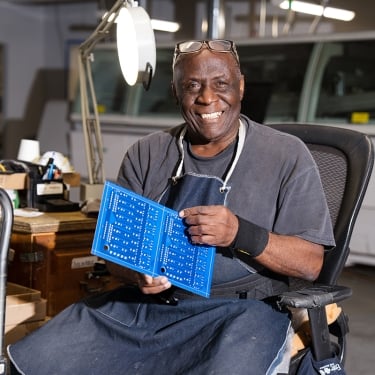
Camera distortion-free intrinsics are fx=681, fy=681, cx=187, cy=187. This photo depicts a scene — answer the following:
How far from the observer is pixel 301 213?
162 cm

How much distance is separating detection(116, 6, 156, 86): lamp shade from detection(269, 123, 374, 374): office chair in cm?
51

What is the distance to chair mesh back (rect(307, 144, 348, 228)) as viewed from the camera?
5.96ft

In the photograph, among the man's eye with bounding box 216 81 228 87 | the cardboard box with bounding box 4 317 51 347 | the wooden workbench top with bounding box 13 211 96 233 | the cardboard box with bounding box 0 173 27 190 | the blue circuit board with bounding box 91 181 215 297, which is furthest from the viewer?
the cardboard box with bounding box 0 173 27 190

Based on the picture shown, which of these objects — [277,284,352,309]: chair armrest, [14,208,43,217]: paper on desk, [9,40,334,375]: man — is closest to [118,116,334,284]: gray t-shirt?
[9,40,334,375]: man

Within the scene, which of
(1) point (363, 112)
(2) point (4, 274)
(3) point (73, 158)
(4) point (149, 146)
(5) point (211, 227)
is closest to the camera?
(2) point (4, 274)

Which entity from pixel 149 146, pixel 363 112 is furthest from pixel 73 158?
pixel 149 146

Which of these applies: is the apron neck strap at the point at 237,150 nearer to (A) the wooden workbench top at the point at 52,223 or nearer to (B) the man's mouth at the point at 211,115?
(B) the man's mouth at the point at 211,115

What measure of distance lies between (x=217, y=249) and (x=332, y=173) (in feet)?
1.37

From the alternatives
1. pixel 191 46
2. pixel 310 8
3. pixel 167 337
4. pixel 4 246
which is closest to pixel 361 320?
pixel 167 337

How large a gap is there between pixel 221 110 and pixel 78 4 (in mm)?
7666

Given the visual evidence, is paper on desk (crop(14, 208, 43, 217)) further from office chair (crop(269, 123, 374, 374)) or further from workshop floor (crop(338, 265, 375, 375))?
workshop floor (crop(338, 265, 375, 375))

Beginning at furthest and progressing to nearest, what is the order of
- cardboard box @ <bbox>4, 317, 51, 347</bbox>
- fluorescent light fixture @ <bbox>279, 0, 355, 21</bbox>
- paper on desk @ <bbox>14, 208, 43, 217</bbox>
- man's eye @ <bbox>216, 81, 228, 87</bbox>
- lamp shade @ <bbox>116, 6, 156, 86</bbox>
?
fluorescent light fixture @ <bbox>279, 0, 355, 21</bbox>, paper on desk @ <bbox>14, 208, 43, 217</bbox>, lamp shade @ <bbox>116, 6, 156, 86</bbox>, cardboard box @ <bbox>4, 317, 51, 347</bbox>, man's eye @ <bbox>216, 81, 228, 87</bbox>

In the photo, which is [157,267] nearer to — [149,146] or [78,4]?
[149,146]

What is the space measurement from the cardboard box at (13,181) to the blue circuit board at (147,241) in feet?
3.50
